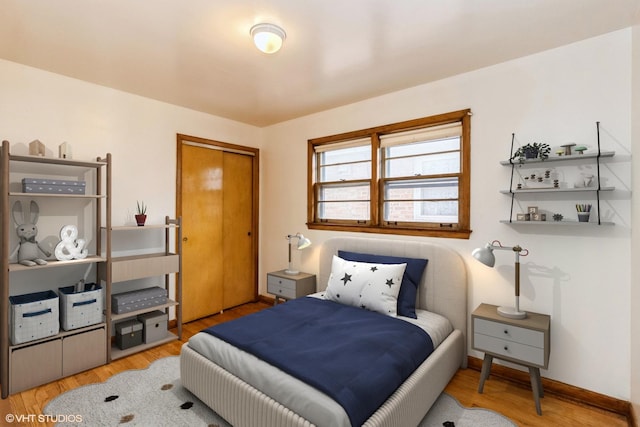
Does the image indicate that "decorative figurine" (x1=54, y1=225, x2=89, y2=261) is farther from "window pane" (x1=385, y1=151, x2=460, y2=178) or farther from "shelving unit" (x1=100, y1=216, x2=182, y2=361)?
"window pane" (x1=385, y1=151, x2=460, y2=178)

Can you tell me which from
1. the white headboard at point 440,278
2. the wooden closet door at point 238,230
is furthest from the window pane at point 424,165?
the wooden closet door at point 238,230

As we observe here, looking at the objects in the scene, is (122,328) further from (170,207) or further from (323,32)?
(323,32)

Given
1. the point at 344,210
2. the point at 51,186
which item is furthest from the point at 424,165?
the point at 51,186

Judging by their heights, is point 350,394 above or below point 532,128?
below

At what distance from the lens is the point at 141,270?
3.07 meters

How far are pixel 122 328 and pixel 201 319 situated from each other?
1039mm

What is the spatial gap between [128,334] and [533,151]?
376 centimetres

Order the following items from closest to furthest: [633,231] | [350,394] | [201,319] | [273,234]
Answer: [350,394]
[633,231]
[201,319]
[273,234]

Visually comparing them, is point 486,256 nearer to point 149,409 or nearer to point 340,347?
point 340,347

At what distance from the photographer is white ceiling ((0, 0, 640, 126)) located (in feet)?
6.18

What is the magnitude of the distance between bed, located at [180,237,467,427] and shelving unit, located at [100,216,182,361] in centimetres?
102

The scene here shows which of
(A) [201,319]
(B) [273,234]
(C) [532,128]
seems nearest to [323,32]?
(C) [532,128]

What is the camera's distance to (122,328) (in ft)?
9.91

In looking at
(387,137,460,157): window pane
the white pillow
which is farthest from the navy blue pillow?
(387,137,460,157): window pane
